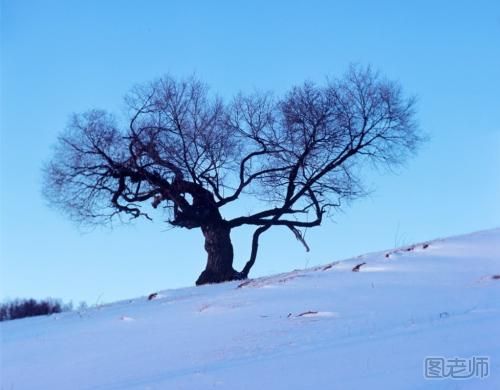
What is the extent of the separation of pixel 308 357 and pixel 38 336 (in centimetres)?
415

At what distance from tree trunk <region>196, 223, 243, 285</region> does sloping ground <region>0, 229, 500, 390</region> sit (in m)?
6.45

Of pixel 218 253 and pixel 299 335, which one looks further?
pixel 218 253

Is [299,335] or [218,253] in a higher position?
[218,253]

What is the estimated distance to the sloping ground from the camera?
16.4 feet

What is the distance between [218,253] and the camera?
16.4 metres

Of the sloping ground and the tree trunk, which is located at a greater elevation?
the tree trunk

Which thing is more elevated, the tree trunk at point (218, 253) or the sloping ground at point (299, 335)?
the tree trunk at point (218, 253)

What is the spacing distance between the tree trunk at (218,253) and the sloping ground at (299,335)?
645cm

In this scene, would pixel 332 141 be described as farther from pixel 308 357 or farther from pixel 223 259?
pixel 308 357

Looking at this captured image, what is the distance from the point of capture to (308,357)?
17.6ft

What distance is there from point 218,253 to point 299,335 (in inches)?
400

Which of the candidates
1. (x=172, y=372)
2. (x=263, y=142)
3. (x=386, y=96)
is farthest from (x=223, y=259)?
(x=172, y=372)

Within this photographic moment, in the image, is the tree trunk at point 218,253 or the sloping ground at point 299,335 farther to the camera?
the tree trunk at point 218,253

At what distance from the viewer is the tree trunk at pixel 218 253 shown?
1617cm
